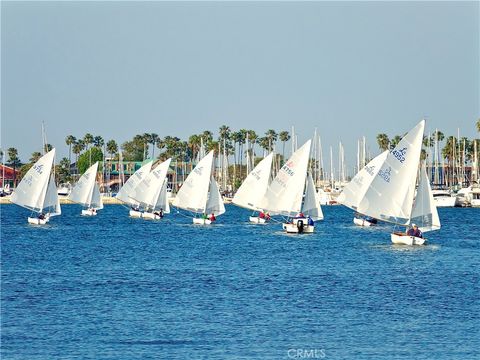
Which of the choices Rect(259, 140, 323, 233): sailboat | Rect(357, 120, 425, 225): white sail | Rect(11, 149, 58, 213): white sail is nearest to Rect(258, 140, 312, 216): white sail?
Rect(259, 140, 323, 233): sailboat

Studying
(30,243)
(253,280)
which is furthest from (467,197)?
(253,280)

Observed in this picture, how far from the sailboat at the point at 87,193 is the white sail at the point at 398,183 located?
186ft

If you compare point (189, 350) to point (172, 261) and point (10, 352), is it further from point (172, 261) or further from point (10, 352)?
point (172, 261)

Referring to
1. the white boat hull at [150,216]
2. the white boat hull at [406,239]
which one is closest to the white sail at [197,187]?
the white boat hull at [150,216]

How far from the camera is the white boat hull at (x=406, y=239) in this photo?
74.1m

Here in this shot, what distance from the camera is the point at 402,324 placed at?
4178 centimetres

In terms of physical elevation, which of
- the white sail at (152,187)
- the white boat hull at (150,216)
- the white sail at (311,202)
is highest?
the white sail at (152,187)

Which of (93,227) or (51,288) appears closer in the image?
(51,288)

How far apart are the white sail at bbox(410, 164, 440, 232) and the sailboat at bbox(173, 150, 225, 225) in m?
30.5

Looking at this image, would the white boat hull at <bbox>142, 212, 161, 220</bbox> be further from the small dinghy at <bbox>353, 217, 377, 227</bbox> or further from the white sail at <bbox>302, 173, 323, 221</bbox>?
the white sail at <bbox>302, 173, 323, 221</bbox>

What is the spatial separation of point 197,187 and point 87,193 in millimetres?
31171

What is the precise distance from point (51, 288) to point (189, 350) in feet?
60.6

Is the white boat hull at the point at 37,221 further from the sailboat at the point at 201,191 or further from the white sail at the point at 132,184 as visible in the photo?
the white sail at the point at 132,184

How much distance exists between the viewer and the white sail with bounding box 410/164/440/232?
237ft
